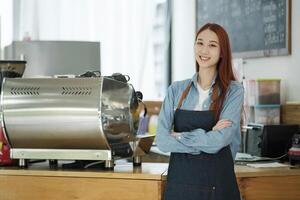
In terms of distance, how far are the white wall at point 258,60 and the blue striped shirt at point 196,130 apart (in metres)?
1.10

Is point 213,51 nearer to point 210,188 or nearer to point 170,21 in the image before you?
point 210,188

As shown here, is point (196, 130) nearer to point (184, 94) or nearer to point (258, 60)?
point (184, 94)

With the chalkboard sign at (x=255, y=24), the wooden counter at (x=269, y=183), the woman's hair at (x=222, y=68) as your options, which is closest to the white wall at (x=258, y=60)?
the chalkboard sign at (x=255, y=24)

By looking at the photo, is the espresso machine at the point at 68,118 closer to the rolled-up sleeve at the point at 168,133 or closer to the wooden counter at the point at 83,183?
the wooden counter at the point at 83,183

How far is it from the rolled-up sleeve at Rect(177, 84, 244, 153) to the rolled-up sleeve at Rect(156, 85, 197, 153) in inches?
0.9

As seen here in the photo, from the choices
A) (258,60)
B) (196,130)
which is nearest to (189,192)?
(196,130)

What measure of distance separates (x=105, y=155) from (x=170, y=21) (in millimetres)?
2895

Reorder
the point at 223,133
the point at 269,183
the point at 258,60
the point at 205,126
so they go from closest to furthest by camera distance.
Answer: the point at 223,133, the point at 205,126, the point at 269,183, the point at 258,60

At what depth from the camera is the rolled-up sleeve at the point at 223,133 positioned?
191 cm

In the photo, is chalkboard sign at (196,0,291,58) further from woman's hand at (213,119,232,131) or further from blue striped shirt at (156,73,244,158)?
woman's hand at (213,119,232,131)

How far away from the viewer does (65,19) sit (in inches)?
175

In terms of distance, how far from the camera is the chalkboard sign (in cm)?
311

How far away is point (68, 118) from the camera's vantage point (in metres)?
2.06

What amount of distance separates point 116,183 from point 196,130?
425mm
